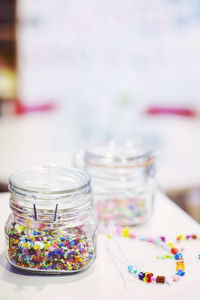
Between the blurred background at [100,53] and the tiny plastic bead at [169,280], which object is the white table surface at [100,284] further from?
the blurred background at [100,53]

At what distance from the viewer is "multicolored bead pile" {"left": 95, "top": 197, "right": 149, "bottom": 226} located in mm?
1050

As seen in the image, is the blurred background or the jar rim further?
the blurred background

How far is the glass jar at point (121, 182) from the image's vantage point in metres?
1.06

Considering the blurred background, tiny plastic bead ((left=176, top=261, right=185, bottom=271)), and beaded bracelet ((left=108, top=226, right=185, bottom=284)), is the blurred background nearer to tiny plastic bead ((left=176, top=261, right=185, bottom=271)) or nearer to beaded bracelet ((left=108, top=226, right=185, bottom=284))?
beaded bracelet ((left=108, top=226, right=185, bottom=284))

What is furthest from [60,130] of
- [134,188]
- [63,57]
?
[63,57]

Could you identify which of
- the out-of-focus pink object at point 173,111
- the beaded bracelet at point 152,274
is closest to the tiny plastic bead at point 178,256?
the beaded bracelet at point 152,274

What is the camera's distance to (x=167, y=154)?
1910mm

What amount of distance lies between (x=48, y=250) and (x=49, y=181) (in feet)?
0.51

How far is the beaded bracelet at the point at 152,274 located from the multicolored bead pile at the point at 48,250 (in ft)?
0.33

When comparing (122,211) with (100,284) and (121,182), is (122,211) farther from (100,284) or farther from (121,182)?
(100,284)

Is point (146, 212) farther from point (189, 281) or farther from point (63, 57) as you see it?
point (63, 57)

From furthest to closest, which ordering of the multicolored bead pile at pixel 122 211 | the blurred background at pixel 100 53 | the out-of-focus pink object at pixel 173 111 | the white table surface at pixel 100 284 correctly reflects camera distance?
the blurred background at pixel 100 53 → the out-of-focus pink object at pixel 173 111 → the multicolored bead pile at pixel 122 211 → the white table surface at pixel 100 284

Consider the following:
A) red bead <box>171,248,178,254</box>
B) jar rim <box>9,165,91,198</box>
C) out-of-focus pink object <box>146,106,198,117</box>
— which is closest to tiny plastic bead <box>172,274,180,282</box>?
red bead <box>171,248,178,254</box>

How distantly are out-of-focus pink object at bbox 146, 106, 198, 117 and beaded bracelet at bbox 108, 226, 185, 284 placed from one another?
102 inches
